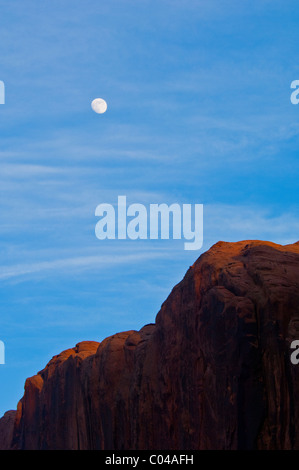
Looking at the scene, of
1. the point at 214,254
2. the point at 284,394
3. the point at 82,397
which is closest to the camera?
the point at 284,394

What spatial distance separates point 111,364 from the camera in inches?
1826

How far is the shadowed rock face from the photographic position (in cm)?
2881

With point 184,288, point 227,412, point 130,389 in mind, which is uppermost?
point 184,288

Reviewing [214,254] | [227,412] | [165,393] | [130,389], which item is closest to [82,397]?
[130,389]

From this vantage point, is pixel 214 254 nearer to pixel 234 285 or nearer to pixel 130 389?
pixel 234 285

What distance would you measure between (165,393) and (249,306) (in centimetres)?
781

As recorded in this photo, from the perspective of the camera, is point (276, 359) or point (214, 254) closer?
point (276, 359)

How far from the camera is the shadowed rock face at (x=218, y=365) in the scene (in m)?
28.8

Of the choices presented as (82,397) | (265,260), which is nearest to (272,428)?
(265,260)

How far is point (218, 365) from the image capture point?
30.1 meters
